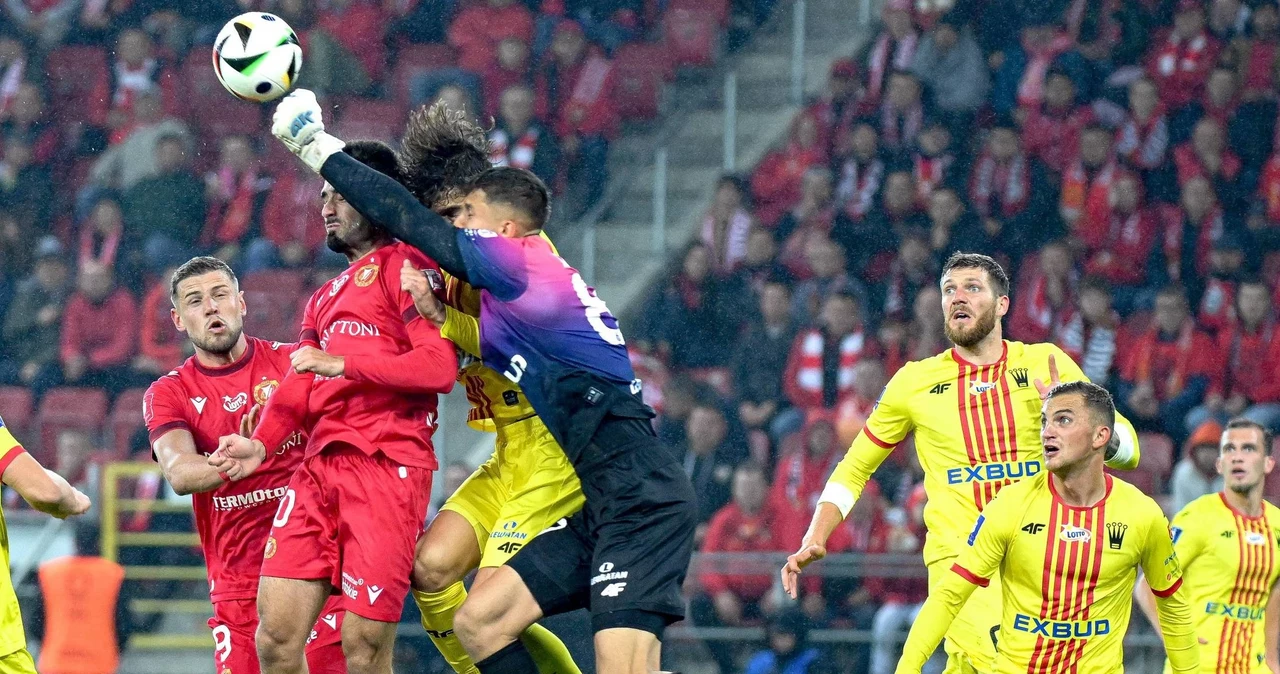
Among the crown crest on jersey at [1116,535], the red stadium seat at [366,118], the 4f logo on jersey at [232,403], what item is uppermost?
the red stadium seat at [366,118]

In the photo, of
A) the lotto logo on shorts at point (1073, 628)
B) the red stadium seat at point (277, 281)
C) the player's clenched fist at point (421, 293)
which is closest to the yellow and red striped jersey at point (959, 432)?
the lotto logo on shorts at point (1073, 628)

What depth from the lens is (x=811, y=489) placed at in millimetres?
11344

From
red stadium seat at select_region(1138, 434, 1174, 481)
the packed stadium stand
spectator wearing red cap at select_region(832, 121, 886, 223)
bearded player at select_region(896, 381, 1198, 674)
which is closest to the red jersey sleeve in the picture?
bearded player at select_region(896, 381, 1198, 674)

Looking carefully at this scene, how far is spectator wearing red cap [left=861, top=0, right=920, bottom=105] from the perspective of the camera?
13523mm

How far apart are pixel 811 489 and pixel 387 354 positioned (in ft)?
19.2

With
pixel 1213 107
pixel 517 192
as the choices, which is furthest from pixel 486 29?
pixel 517 192

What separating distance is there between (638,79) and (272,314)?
3679 mm

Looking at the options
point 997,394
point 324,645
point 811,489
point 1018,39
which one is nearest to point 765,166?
point 1018,39

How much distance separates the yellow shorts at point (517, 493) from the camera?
6.00 metres

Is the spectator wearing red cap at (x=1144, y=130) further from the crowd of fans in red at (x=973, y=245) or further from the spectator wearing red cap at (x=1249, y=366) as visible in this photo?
the spectator wearing red cap at (x=1249, y=366)

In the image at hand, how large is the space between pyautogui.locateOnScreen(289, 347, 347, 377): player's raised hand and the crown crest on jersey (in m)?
2.83

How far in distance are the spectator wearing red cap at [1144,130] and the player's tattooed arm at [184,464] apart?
862 centimetres

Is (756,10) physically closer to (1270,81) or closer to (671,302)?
(671,302)

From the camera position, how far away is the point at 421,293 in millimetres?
5891
